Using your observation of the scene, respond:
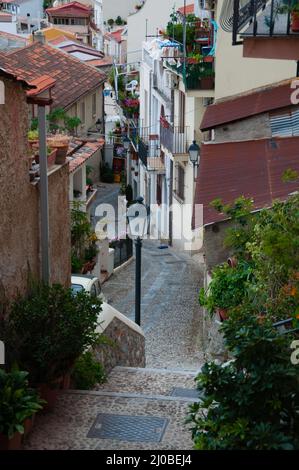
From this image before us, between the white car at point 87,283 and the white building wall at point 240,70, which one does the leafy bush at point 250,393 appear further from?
the white building wall at point 240,70

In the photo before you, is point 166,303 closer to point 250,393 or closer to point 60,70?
point 250,393

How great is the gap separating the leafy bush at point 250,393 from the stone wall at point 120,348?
5329mm

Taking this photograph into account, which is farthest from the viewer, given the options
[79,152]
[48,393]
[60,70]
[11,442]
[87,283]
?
[60,70]

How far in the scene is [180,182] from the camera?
31766 mm

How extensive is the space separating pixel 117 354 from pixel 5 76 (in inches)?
231

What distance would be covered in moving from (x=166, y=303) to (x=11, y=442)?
14764mm

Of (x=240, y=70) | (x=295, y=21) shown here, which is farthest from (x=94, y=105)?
(x=295, y=21)

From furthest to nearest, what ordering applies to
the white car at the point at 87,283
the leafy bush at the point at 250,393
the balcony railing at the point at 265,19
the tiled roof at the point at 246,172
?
the white car at the point at 87,283 → the tiled roof at the point at 246,172 → the balcony railing at the point at 265,19 → the leafy bush at the point at 250,393

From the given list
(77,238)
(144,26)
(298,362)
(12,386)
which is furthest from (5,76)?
(144,26)

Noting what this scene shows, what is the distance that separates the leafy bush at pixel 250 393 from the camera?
6.32 m

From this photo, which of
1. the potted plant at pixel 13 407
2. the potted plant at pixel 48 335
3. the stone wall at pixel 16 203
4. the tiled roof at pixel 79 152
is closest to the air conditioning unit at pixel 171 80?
the tiled roof at pixel 79 152

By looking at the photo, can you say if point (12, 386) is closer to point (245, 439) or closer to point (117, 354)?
point (245, 439)

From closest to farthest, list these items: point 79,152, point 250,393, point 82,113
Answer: point 250,393, point 79,152, point 82,113

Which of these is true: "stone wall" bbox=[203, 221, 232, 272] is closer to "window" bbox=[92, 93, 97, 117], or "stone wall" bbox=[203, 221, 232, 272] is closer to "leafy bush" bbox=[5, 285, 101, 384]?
"leafy bush" bbox=[5, 285, 101, 384]
